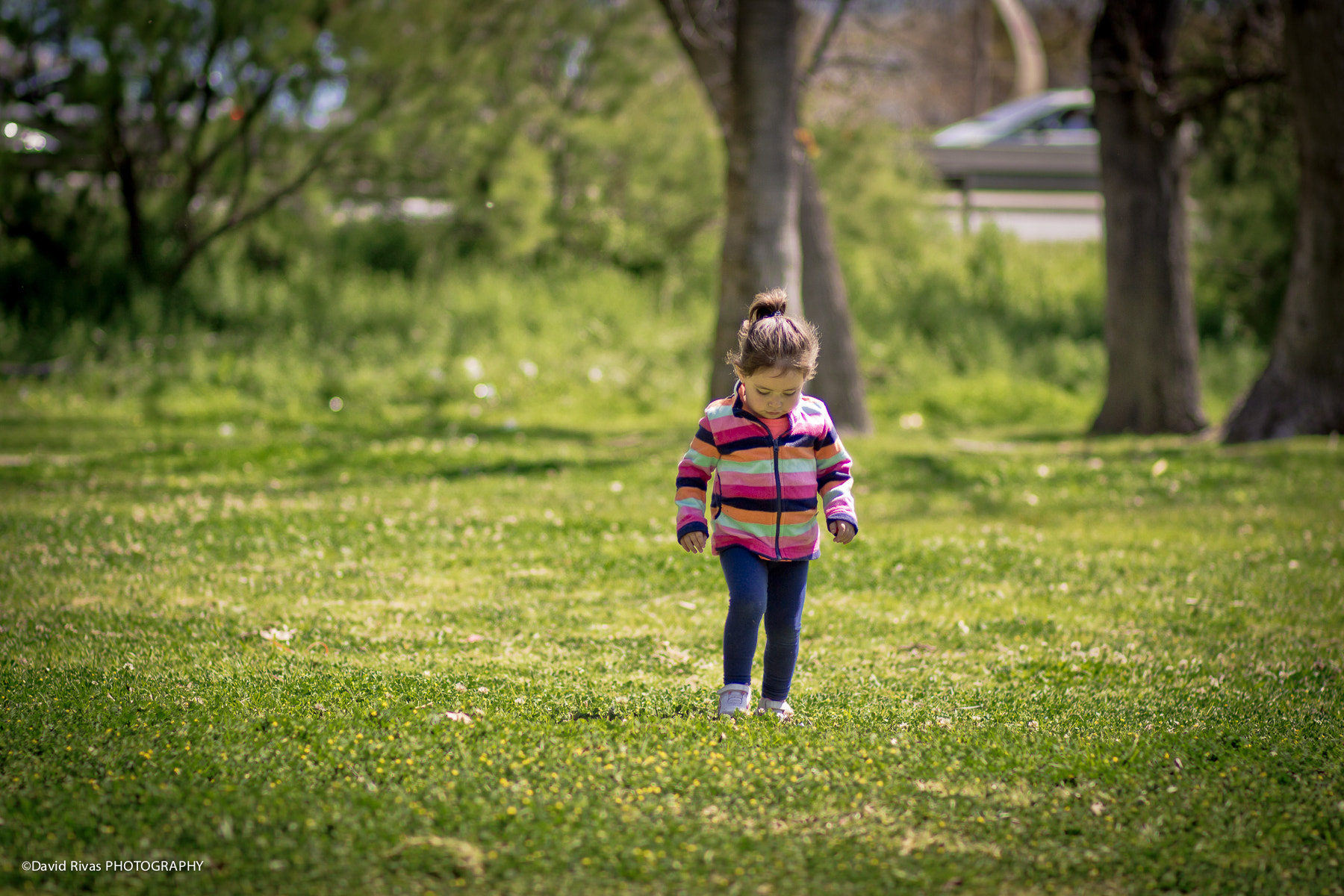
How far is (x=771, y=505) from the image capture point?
433 centimetres

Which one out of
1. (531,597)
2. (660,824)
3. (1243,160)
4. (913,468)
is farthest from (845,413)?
(660,824)

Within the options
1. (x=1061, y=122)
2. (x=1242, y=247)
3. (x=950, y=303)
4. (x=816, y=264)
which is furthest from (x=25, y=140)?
(x=1061, y=122)

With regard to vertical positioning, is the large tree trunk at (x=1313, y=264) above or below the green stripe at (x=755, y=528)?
above

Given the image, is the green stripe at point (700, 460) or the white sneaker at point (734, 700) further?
the white sneaker at point (734, 700)

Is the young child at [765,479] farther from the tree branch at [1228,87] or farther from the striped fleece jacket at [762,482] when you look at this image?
the tree branch at [1228,87]

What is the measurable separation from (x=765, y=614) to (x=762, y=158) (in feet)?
23.5

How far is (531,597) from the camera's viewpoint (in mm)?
6504

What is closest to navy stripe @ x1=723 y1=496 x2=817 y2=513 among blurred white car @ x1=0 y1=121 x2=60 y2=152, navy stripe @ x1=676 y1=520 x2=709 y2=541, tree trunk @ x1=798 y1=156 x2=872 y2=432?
navy stripe @ x1=676 y1=520 x2=709 y2=541

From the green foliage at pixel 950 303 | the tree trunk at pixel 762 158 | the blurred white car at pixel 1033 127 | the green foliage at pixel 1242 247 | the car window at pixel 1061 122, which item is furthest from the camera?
the car window at pixel 1061 122

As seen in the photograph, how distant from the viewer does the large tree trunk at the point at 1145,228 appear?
1344 centimetres

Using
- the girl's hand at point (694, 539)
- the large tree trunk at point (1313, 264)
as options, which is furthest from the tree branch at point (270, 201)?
the girl's hand at point (694, 539)

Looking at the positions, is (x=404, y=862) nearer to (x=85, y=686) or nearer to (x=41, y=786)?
(x=41, y=786)

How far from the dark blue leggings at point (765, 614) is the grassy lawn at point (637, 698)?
212 millimetres

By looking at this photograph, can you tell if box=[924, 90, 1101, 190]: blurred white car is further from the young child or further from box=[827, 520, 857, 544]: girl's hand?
box=[827, 520, 857, 544]: girl's hand
